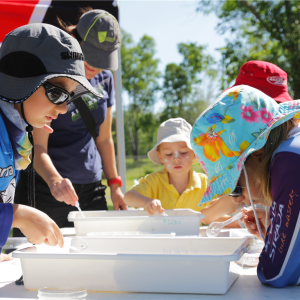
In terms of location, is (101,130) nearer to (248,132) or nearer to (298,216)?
(248,132)

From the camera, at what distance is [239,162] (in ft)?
2.85

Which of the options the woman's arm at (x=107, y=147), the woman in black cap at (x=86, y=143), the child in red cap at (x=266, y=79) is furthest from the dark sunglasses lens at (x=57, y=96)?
the woman's arm at (x=107, y=147)

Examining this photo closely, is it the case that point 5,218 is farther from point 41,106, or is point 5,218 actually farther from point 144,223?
point 144,223

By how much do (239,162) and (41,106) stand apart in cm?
58

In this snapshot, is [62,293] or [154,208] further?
[154,208]

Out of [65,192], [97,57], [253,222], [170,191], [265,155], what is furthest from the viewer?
[170,191]

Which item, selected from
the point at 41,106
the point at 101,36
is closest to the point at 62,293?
the point at 41,106

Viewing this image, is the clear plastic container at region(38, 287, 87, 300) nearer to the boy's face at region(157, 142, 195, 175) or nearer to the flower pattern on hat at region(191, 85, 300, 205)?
the flower pattern on hat at region(191, 85, 300, 205)

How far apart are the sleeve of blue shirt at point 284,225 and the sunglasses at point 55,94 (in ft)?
2.02

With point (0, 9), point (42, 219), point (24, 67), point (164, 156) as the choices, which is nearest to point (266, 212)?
point (42, 219)

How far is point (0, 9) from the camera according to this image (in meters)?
2.42

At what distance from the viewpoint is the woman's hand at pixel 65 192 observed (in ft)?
4.61

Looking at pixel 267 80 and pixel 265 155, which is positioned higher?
pixel 267 80

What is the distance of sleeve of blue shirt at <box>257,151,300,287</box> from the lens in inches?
32.0
